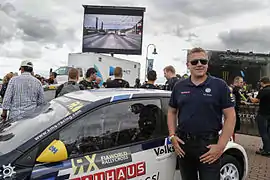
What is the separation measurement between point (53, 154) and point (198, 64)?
58.5 inches

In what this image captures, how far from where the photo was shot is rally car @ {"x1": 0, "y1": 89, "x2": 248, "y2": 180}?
2.38 metres

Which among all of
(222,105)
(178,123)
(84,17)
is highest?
(84,17)

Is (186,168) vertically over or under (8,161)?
under

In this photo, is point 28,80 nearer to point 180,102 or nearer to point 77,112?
point 77,112

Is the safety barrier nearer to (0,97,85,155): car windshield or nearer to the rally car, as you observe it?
the rally car

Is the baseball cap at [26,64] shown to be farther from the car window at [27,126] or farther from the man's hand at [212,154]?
the man's hand at [212,154]

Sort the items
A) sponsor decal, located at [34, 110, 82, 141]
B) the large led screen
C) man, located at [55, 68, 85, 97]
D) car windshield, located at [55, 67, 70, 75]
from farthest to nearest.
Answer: the large led screen < car windshield, located at [55, 67, 70, 75] < man, located at [55, 68, 85, 97] < sponsor decal, located at [34, 110, 82, 141]

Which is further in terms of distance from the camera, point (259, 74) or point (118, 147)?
point (259, 74)

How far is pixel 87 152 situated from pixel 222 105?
1.27m

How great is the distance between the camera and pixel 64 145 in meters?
2.48

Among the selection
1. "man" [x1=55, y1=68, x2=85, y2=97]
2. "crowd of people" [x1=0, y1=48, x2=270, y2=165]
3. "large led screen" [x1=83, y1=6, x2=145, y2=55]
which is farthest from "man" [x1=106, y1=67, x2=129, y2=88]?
"large led screen" [x1=83, y1=6, x2=145, y2=55]

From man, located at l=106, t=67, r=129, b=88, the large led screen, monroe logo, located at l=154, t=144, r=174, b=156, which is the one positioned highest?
the large led screen

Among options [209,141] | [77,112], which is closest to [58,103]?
[77,112]

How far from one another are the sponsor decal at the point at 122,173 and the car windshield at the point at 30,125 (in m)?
0.57
